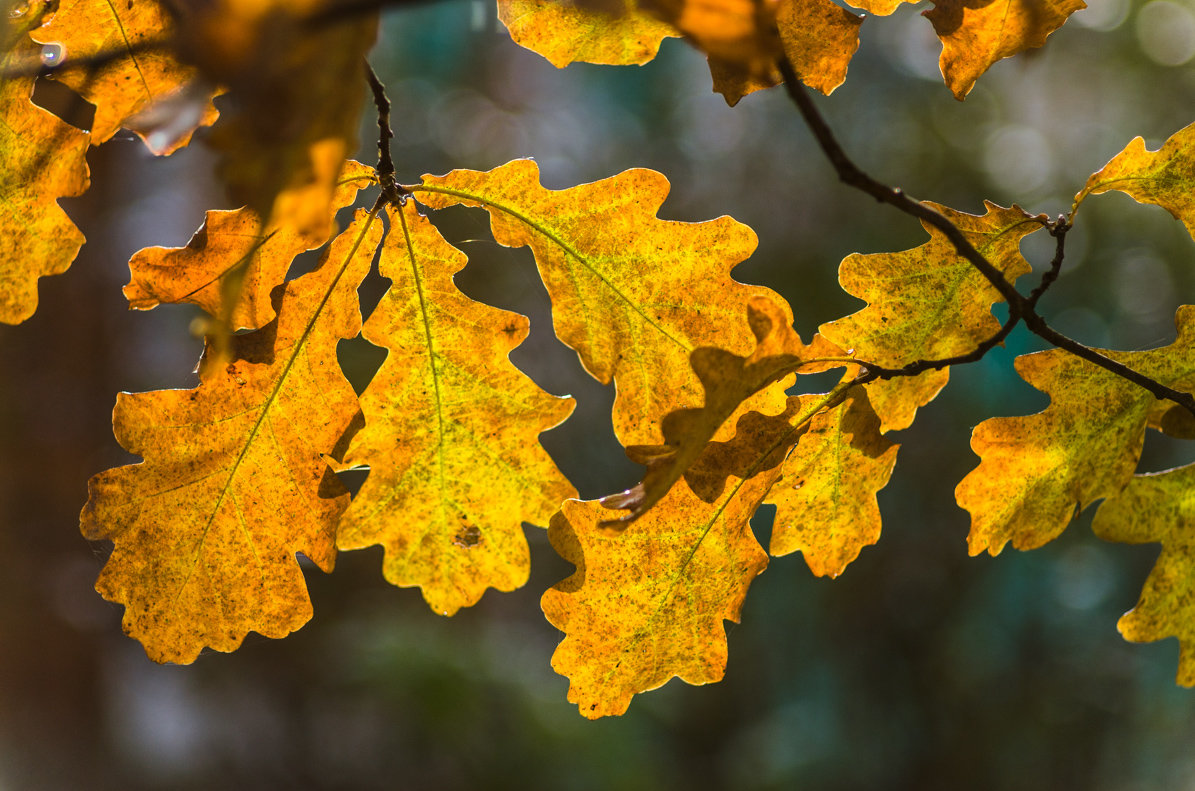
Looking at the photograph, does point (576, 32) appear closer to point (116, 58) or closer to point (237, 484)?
point (116, 58)

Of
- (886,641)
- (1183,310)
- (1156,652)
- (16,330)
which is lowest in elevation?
(886,641)

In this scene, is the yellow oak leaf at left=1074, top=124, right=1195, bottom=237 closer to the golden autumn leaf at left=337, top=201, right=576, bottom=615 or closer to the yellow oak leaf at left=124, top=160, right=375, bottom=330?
the golden autumn leaf at left=337, top=201, right=576, bottom=615

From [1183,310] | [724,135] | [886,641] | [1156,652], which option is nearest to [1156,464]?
[1156,652]

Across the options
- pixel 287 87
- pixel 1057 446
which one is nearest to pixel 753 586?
pixel 1057 446

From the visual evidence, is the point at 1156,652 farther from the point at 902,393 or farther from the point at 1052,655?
the point at 902,393

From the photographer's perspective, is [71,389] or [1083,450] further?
[71,389]

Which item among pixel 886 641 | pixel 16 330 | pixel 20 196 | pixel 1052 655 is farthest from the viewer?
pixel 886 641

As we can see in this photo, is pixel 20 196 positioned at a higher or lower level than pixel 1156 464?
higher
